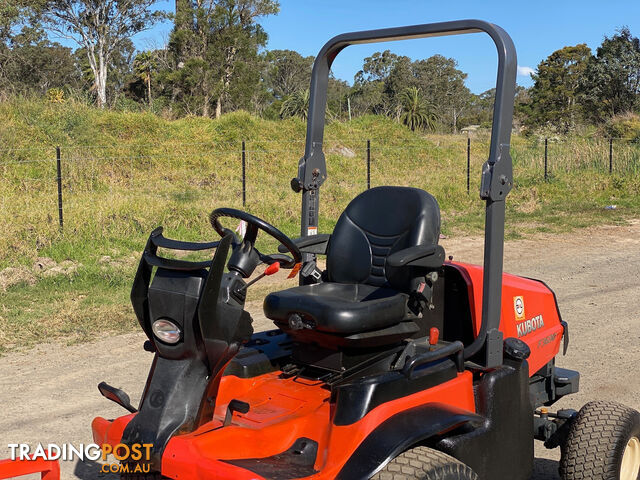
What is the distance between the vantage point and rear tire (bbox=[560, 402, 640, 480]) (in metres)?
3.45

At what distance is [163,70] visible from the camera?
3256cm

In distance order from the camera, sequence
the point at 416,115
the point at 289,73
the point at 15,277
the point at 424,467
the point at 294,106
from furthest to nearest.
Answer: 1. the point at 289,73
2. the point at 416,115
3. the point at 294,106
4. the point at 15,277
5. the point at 424,467

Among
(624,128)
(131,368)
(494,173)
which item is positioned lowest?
(131,368)

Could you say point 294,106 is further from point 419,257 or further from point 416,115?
point 419,257

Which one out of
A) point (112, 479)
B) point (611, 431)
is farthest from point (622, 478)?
point (112, 479)

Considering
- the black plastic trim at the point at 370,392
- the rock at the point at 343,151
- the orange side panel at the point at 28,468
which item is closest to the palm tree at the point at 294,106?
the rock at the point at 343,151

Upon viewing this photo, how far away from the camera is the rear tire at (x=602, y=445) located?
3.45 m

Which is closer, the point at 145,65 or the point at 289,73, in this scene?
the point at 145,65

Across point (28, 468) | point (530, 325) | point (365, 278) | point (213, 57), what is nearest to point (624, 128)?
point (213, 57)

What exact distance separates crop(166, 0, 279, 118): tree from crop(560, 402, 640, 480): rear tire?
27.9 meters

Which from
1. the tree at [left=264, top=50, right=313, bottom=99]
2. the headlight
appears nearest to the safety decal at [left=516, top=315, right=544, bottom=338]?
the headlight

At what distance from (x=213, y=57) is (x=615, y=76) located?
1974 centimetres

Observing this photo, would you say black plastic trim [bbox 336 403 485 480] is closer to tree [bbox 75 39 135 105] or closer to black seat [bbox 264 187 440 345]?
black seat [bbox 264 187 440 345]

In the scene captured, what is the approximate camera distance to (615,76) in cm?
3647
